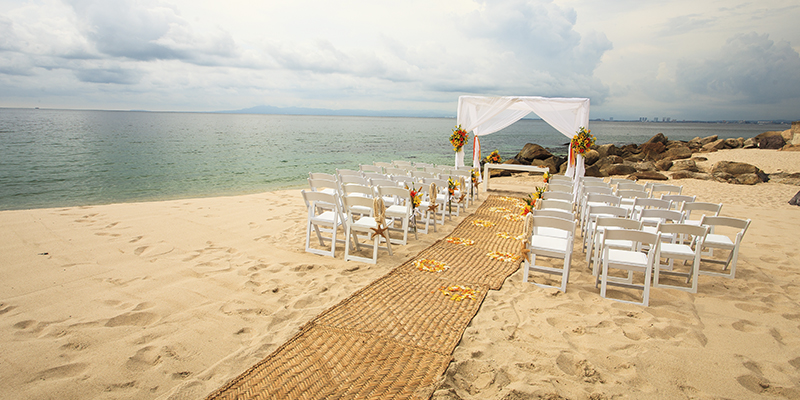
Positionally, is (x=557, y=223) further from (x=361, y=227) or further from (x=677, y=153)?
(x=677, y=153)

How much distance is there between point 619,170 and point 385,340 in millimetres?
17336

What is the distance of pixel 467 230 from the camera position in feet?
23.0

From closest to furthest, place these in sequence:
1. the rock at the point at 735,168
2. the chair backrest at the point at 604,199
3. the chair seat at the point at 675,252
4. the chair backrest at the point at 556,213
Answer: the chair seat at the point at 675,252, the chair backrest at the point at 556,213, the chair backrest at the point at 604,199, the rock at the point at 735,168

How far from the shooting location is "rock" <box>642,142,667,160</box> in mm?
24844

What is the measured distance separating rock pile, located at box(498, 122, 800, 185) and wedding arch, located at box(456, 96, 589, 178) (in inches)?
191

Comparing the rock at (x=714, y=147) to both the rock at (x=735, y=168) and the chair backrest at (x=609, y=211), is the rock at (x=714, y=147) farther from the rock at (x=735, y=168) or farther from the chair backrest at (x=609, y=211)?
the chair backrest at (x=609, y=211)

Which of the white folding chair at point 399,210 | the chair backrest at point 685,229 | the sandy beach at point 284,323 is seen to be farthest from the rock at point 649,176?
the white folding chair at point 399,210

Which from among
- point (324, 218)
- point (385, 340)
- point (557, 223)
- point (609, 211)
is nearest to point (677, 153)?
point (609, 211)

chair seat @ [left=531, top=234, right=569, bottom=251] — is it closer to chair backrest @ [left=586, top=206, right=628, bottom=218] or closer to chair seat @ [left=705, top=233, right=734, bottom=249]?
chair backrest @ [left=586, top=206, right=628, bottom=218]

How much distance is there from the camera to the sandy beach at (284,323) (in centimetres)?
268

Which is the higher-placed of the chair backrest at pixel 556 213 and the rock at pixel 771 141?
the rock at pixel 771 141

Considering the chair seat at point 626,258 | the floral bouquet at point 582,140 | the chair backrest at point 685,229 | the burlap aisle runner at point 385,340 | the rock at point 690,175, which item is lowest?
the burlap aisle runner at point 385,340

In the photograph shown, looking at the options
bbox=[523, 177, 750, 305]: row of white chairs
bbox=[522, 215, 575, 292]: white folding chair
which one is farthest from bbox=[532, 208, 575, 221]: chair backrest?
bbox=[522, 215, 575, 292]: white folding chair

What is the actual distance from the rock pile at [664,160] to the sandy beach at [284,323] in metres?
11.0
